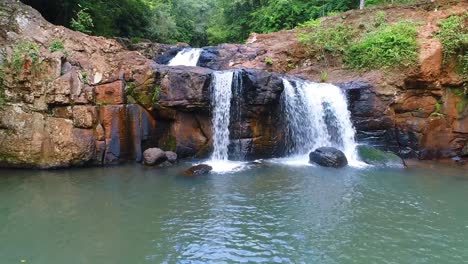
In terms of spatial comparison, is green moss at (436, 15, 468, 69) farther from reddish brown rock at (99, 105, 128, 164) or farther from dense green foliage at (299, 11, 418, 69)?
reddish brown rock at (99, 105, 128, 164)

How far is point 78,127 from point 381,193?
8816 millimetres

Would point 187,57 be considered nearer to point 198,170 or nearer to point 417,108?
point 198,170

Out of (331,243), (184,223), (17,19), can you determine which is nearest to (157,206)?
(184,223)

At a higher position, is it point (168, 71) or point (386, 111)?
point (168, 71)

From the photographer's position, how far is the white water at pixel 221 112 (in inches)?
528

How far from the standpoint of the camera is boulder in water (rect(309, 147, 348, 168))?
488 inches

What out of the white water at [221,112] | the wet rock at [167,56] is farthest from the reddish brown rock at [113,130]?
the wet rock at [167,56]

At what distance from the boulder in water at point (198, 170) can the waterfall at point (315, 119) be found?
376 centimetres

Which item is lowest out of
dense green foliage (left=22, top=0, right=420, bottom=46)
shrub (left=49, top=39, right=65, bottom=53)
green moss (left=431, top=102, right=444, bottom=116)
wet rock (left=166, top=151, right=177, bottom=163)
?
wet rock (left=166, top=151, right=177, bottom=163)

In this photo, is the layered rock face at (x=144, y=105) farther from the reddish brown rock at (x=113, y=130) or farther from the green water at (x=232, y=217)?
the green water at (x=232, y=217)

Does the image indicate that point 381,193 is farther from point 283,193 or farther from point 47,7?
point 47,7

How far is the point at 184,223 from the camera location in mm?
7539

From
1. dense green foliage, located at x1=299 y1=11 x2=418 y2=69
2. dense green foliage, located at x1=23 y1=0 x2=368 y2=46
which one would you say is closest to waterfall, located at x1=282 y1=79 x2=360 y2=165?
dense green foliage, located at x1=299 y1=11 x2=418 y2=69

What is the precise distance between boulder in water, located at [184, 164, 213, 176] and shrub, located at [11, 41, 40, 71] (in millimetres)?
5690
